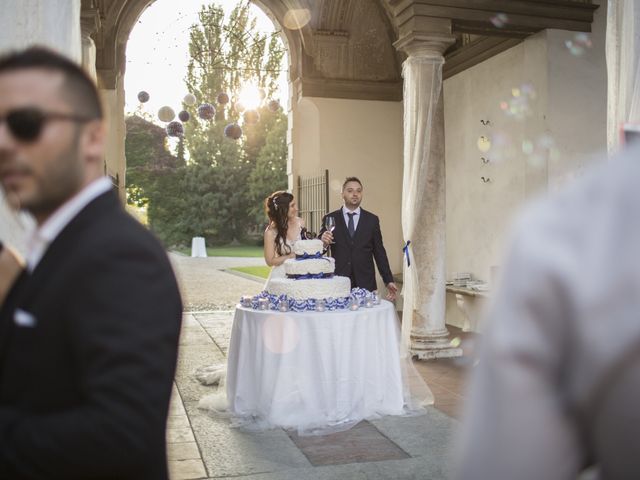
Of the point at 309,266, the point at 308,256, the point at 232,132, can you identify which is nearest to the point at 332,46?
the point at 232,132

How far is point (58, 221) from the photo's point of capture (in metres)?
1.30

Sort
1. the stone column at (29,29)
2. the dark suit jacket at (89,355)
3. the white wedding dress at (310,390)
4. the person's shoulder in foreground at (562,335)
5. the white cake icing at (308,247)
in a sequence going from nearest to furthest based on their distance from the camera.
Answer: the person's shoulder in foreground at (562,335)
the dark suit jacket at (89,355)
the stone column at (29,29)
the white wedding dress at (310,390)
the white cake icing at (308,247)

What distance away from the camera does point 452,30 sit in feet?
28.2

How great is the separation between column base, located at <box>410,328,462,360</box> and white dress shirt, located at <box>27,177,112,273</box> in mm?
7444

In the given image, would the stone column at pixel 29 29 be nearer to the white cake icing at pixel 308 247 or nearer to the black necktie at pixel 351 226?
the white cake icing at pixel 308 247

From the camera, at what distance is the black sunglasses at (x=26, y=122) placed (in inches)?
48.2

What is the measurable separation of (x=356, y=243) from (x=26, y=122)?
19.6 feet

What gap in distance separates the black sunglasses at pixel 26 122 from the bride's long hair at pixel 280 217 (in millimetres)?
5543

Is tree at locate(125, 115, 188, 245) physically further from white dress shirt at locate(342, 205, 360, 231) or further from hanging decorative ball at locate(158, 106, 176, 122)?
white dress shirt at locate(342, 205, 360, 231)

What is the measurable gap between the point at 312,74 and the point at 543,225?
12.0 metres

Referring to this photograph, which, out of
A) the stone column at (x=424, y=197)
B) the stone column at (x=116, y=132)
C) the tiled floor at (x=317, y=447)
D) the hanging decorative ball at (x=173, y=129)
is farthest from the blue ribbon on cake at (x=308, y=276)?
the hanging decorative ball at (x=173, y=129)

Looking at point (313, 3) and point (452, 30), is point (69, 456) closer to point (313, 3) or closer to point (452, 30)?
point (452, 30)

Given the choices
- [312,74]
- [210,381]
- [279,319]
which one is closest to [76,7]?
[279,319]

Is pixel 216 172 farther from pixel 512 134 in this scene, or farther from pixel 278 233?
pixel 278 233
